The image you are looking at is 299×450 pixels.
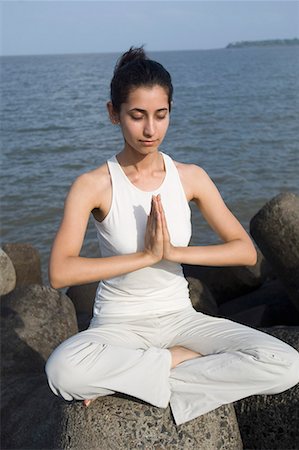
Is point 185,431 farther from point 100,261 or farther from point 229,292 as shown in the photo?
point 229,292

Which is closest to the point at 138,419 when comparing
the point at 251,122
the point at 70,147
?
the point at 70,147

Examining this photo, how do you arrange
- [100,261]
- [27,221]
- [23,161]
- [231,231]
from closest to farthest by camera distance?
[100,261]
[231,231]
[27,221]
[23,161]

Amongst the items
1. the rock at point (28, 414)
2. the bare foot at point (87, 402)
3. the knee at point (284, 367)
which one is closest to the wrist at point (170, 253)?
the knee at point (284, 367)

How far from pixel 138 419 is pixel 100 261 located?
2.85ft

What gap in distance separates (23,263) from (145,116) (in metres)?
4.71

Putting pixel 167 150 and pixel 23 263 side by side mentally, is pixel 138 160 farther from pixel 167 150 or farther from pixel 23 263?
pixel 167 150

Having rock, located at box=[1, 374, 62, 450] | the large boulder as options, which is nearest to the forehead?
rock, located at box=[1, 374, 62, 450]

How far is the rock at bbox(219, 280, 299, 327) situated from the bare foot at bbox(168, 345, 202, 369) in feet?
9.68

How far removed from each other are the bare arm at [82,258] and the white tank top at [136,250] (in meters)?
0.16

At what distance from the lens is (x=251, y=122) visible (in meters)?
25.1

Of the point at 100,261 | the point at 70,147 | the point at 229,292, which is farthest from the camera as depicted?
the point at 70,147

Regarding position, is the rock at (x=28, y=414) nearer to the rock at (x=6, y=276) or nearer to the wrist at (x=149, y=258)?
the wrist at (x=149, y=258)

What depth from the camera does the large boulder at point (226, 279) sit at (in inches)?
291

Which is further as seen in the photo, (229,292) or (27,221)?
(27,221)
